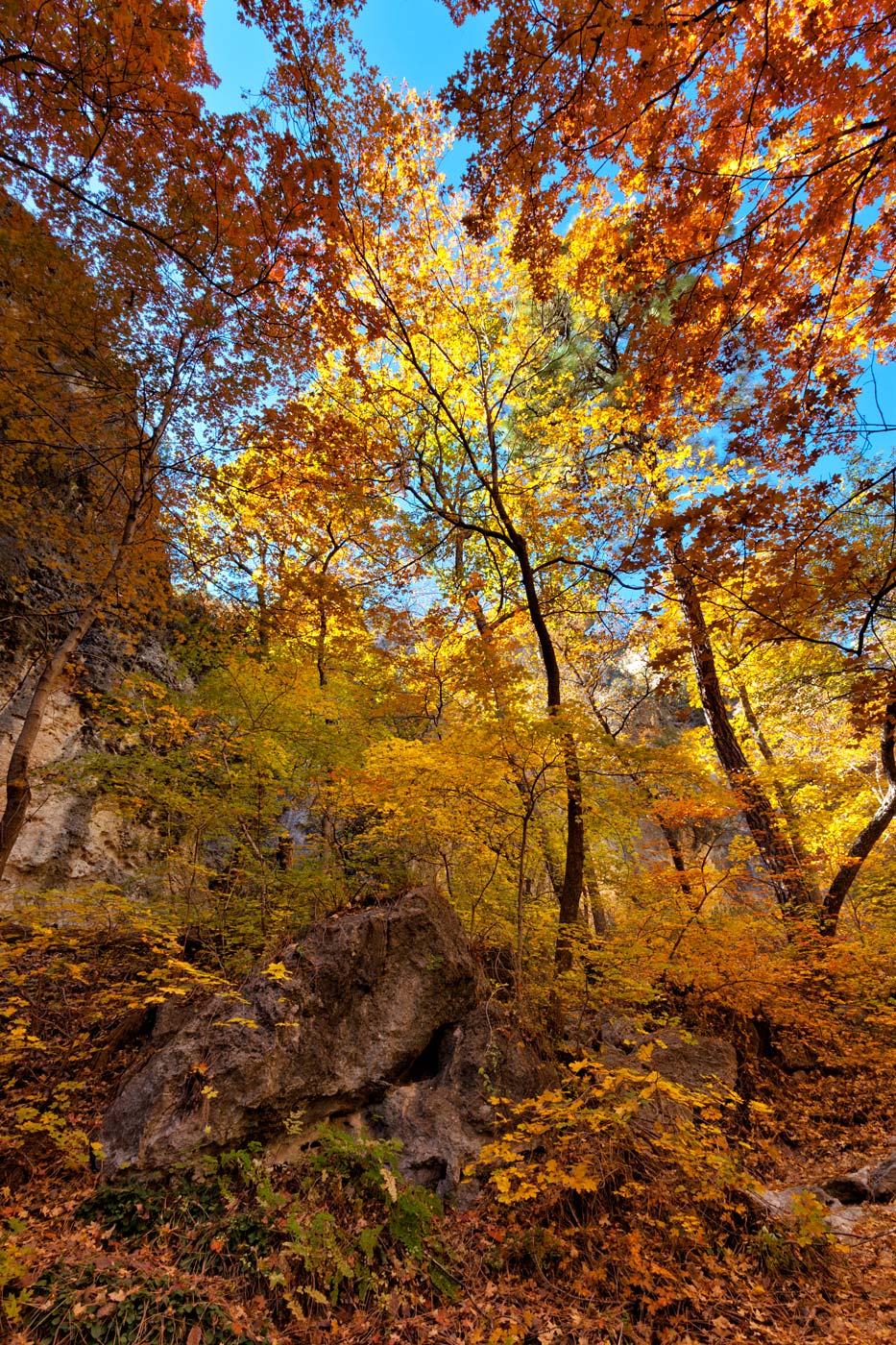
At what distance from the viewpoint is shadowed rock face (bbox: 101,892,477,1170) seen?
148 inches

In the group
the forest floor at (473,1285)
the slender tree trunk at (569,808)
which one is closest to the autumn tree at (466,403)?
the slender tree trunk at (569,808)

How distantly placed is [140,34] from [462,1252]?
9.00 m

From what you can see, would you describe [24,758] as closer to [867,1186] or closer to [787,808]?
[867,1186]

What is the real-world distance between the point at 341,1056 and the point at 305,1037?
394mm

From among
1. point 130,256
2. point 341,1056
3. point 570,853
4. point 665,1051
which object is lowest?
point 665,1051

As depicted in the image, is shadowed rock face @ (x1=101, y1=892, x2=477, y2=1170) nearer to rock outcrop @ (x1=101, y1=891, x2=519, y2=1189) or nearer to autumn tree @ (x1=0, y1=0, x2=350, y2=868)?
rock outcrop @ (x1=101, y1=891, x2=519, y2=1189)

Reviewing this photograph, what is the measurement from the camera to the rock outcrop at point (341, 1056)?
12.5 feet

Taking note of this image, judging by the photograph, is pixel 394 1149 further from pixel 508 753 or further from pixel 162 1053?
pixel 508 753

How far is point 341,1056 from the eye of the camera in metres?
4.46

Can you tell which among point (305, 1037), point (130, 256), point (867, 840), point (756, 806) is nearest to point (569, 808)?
point (305, 1037)

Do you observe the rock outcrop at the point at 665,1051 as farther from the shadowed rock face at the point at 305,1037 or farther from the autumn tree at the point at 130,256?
the autumn tree at the point at 130,256

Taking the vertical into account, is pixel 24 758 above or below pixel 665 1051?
above

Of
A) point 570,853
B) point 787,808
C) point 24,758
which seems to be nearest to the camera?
point 24,758

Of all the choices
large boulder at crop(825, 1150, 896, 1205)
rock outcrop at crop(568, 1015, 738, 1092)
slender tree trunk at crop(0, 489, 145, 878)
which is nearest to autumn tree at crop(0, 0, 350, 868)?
slender tree trunk at crop(0, 489, 145, 878)
